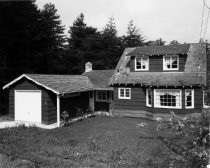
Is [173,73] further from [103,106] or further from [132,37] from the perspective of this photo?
[132,37]

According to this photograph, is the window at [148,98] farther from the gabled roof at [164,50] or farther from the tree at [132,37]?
the tree at [132,37]

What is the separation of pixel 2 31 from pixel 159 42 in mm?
42181

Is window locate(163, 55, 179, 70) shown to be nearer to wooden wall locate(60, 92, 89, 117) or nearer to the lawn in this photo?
the lawn

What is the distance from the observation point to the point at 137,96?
19969mm

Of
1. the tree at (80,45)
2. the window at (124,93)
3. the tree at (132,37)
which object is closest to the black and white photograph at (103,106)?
the window at (124,93)

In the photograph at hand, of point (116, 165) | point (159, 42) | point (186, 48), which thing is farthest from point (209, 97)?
point (159, 42)

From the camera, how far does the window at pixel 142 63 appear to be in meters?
21.0

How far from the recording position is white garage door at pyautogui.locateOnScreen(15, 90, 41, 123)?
1700 cm

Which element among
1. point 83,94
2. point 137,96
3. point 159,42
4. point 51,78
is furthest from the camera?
point 159,42

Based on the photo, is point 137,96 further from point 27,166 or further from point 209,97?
point 209,97

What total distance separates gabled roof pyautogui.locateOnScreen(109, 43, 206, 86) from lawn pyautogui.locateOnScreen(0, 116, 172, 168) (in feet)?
17.1

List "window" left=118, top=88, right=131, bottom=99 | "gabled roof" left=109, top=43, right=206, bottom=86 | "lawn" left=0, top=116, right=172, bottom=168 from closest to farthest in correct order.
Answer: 1. "lawn" left=0, top=116, right=172, bottom=168
2. "gabled roof" left=109, top=43, right=206, bottom=86
3. "window" left=118, top=88, right=131, bottom=99

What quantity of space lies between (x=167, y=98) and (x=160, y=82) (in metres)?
1.40

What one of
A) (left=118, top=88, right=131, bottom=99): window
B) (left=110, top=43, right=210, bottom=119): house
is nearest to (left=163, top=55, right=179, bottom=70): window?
(left=110, top=43, right=210, bottom=119): house
